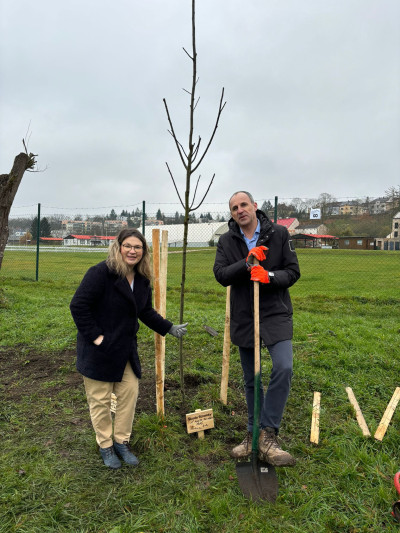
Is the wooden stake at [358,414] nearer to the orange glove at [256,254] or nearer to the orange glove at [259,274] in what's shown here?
the orange glove at [259,274]

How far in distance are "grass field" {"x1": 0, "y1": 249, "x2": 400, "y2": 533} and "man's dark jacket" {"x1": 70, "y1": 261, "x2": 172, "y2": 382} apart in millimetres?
813

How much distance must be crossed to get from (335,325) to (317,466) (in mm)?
4479

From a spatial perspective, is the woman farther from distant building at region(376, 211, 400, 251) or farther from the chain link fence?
distant building at region(376, 211, 400, 251)

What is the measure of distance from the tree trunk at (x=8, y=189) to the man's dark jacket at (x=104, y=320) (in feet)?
7.39

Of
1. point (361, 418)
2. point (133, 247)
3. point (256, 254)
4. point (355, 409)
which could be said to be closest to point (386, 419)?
point (361, 418)

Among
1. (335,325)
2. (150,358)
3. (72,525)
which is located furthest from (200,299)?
(72,525)

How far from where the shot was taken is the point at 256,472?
2869mm

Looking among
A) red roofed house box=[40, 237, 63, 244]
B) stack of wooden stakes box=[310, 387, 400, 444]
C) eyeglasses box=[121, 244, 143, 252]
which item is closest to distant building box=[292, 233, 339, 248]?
red roofed house box=[40, 237, 63, 244]

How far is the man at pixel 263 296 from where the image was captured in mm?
2979

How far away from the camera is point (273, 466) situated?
9.57 ft

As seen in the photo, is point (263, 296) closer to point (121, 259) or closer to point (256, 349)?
point (256, 349)

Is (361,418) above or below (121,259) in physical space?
below

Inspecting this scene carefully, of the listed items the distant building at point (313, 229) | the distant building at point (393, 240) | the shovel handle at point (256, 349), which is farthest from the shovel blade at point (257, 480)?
the distant building at point (393, 240)

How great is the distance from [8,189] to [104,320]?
104 inches
